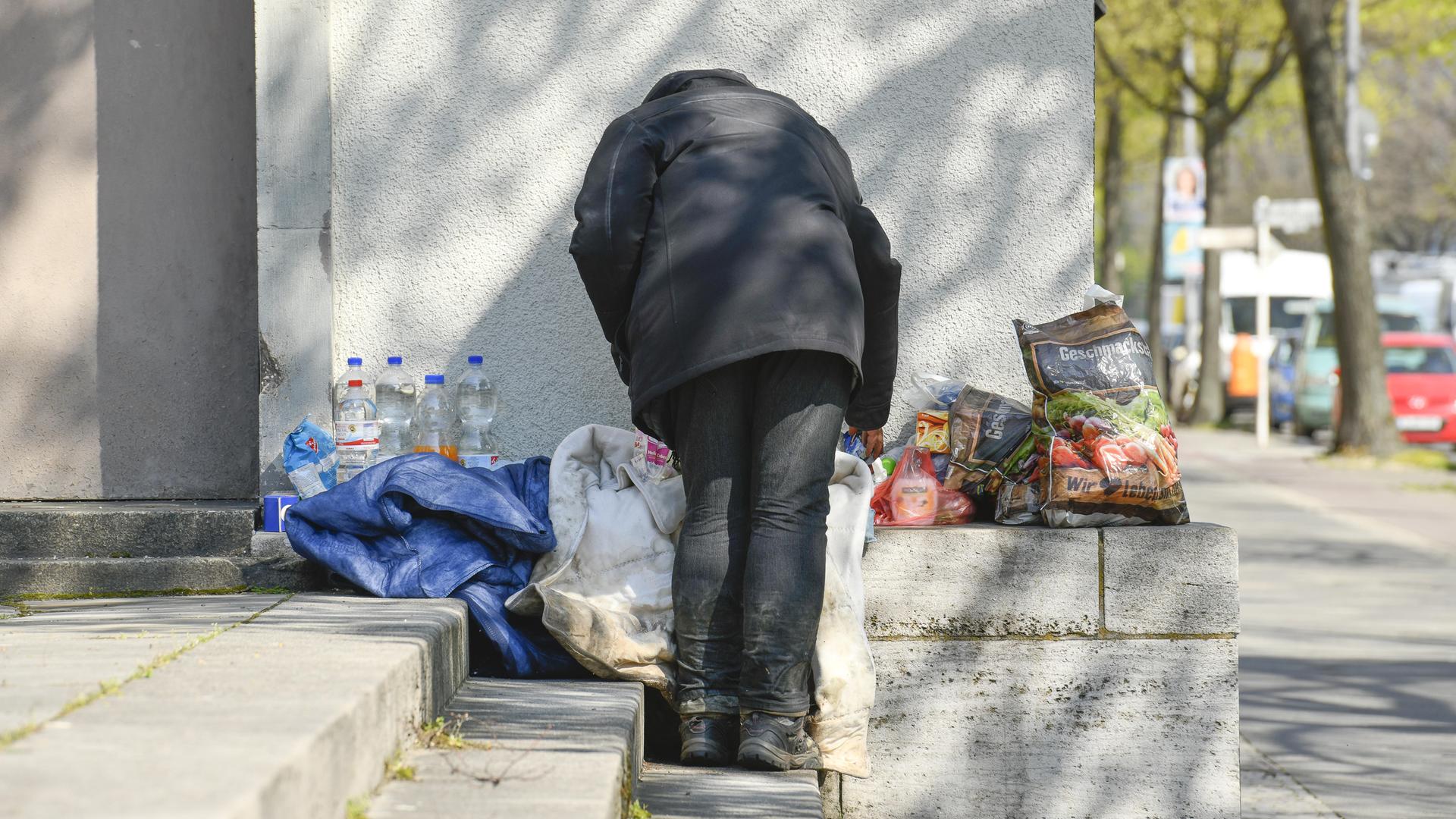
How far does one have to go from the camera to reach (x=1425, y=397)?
18609 millimetres

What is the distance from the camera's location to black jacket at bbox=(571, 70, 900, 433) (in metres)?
3.42

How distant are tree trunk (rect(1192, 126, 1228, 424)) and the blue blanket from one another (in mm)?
20832

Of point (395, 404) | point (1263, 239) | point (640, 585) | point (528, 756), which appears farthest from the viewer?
point (1263, 239)

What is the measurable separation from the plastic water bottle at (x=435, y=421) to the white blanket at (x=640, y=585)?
0.66 meters

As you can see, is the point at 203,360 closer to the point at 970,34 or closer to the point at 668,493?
the point at 668,493

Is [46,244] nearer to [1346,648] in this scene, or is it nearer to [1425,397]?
[1346,648]

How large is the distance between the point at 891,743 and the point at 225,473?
254 centimetres

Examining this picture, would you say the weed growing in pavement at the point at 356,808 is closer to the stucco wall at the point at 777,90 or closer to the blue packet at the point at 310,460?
the blue packet at the point at 310,460

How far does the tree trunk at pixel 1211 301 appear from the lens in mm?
22938

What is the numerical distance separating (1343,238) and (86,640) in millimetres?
14788

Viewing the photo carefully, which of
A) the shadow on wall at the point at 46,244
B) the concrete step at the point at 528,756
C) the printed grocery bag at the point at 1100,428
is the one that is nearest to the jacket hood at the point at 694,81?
the printed grocery bag at the point at 1100,428

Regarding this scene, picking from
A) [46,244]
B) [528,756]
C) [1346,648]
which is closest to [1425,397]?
[1346,648]

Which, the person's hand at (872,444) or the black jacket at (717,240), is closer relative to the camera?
the black jacket at (717,240)

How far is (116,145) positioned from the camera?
497 cm
